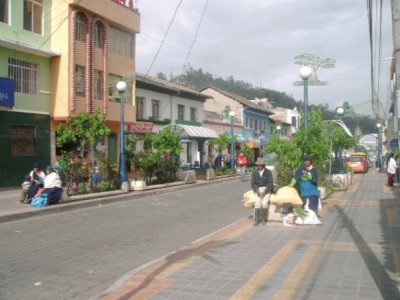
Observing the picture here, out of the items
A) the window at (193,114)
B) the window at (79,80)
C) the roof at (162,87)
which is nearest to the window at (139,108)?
the roof at (162,87)

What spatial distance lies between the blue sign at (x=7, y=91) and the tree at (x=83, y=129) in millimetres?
3166

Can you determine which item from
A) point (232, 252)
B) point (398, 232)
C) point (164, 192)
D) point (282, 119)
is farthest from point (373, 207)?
point (282, 119)

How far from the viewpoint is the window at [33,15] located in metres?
22.6

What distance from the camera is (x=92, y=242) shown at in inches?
386

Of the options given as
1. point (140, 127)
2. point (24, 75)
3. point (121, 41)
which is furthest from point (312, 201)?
point (140, 127)

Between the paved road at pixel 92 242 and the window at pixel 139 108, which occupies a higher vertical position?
the window at pixel 139 108

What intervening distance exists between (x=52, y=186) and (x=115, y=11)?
1510 centimetres

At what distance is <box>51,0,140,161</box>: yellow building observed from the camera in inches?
952

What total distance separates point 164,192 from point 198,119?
20.3 metres

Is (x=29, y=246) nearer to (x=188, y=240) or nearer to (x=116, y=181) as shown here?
(x=188, y=240)

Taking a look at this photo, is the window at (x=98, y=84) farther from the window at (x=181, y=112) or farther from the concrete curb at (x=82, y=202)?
the window at (x=181, y=112)

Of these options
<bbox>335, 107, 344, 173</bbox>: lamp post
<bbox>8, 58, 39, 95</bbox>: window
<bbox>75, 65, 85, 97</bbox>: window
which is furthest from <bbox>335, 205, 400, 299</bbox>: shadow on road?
<bbox>75, 65, 85, 97</bbox>: window

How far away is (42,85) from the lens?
23.8 metres

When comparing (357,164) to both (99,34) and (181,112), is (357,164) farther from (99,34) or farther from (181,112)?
(99,34)
